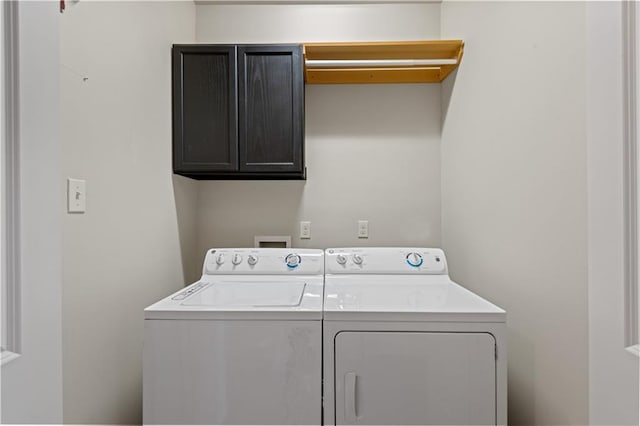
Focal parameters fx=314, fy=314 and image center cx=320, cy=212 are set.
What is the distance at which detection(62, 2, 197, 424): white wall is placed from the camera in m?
1.08

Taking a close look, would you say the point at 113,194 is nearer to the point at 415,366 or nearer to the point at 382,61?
the point at 415,366

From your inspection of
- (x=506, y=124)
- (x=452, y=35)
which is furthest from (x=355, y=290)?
(x=452, y=35)

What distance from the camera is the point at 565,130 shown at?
3.64 feet

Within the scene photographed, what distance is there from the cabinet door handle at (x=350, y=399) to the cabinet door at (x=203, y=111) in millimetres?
1248

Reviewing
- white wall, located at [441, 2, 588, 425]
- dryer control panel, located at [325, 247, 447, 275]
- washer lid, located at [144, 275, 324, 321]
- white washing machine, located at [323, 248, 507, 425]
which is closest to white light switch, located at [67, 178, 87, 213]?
washer lid, located at [144, 275, 324, 321]

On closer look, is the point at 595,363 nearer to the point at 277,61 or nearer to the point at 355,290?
the point at 355,290

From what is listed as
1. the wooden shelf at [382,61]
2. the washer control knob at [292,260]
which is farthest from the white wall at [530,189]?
the washer control knob at [292,260]

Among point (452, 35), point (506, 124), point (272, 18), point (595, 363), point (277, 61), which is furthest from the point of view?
point (272, 18)

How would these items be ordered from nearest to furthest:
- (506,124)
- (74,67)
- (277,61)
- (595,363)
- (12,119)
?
1. (12,119)
2. (595,363)
3. (74,67)
4. (506,124)
5. (277,61)

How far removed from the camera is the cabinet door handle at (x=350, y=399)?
3.67 feet

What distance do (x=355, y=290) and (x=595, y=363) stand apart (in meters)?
0.96

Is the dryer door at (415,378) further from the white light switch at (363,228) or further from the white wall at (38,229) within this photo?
the white light switch at (363,228)

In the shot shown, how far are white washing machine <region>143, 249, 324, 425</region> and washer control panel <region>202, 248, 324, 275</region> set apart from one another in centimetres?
63

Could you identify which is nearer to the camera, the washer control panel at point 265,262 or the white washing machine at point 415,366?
the white washing machine at point 415,366
